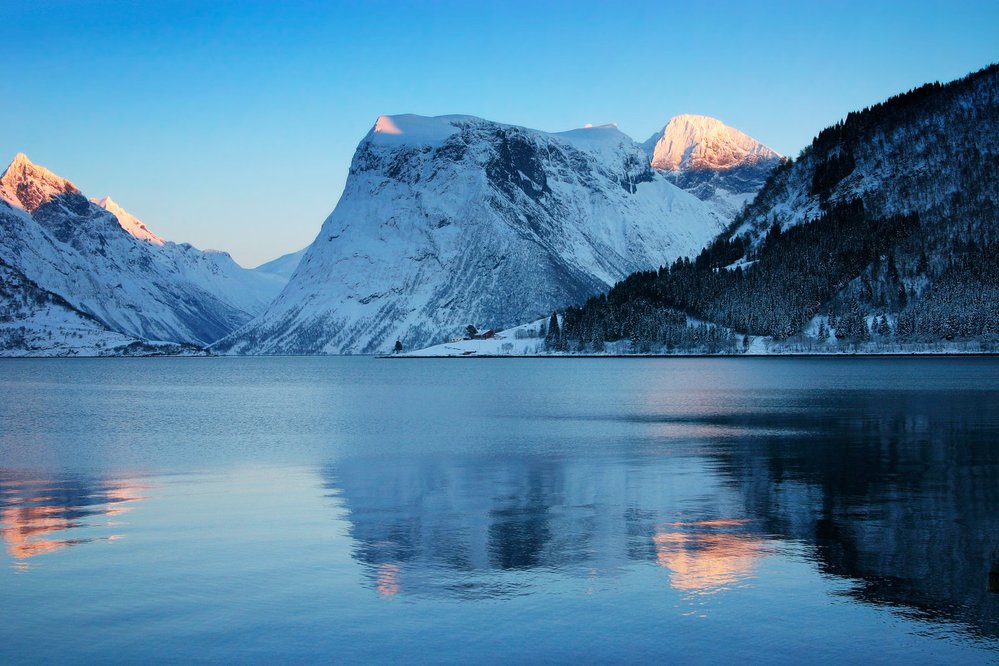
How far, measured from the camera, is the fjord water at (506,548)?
1856cm

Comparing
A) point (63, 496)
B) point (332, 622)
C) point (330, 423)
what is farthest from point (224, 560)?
point (330, 423)

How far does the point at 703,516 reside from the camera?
31.0 m

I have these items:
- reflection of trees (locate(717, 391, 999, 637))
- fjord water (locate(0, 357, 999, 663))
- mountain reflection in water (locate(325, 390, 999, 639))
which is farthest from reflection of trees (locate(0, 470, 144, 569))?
reflection of trees (locate(717, 391, 999, 637))

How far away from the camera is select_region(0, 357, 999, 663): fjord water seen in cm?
1856

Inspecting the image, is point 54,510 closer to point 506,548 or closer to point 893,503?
point 506,548

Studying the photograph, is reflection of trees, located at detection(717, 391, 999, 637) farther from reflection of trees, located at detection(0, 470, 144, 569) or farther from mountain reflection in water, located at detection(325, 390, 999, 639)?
reflection of trees, located at detection(0, 470, 144, 569)

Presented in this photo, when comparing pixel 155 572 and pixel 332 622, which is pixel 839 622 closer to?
pixel 332 622

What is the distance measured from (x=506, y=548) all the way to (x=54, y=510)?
17.7 metres

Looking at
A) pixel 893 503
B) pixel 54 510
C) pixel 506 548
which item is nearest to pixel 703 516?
pixel 893 503

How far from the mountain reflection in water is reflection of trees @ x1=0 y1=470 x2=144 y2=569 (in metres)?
8.32

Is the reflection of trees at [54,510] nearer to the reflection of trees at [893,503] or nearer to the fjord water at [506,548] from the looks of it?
the fjord water at [506,548]

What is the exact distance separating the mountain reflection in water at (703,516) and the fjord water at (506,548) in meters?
0.14

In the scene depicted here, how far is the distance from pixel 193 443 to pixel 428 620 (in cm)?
4370

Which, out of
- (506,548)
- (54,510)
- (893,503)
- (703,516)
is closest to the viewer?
(506,548)
